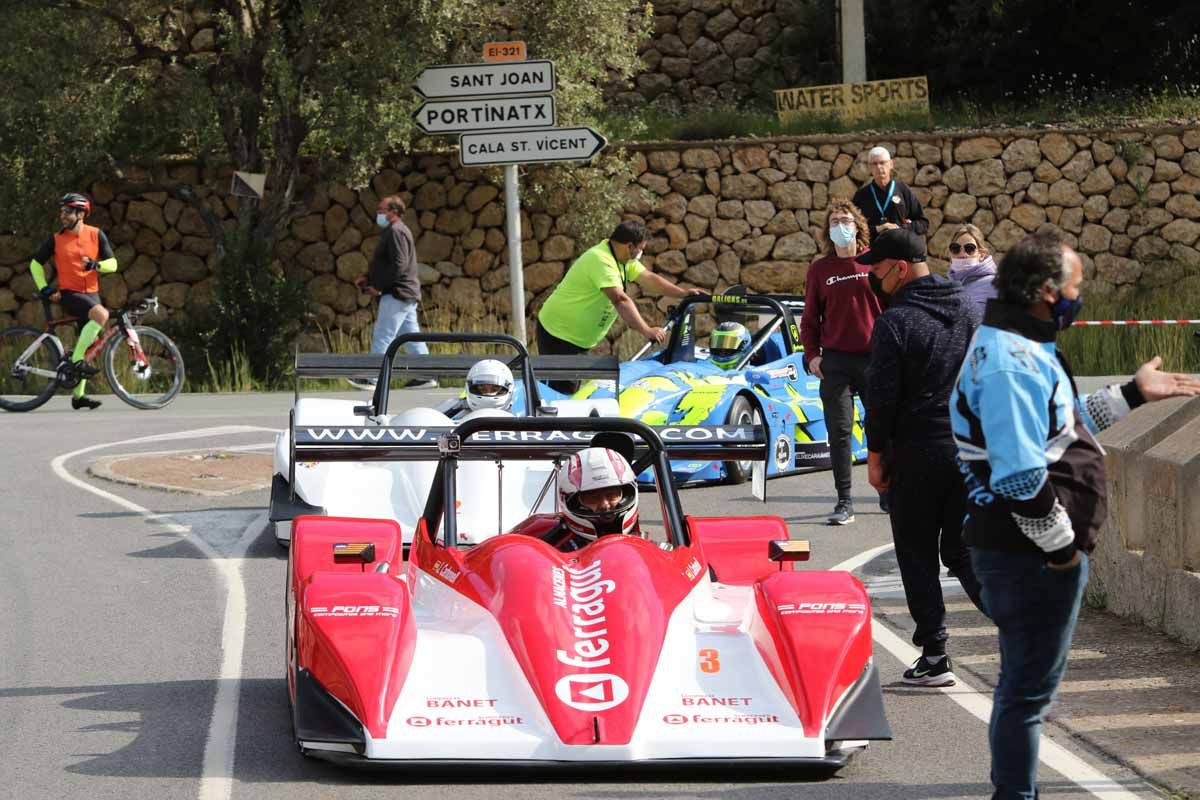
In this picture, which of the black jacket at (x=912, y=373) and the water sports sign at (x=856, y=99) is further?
the water sports sign at (x=856, y=99)

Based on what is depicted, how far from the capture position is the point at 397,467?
11.1 m

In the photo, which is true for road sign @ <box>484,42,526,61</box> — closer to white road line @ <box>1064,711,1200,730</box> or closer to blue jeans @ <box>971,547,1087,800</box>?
white road line @ <box>1064,711,1200,730</box>

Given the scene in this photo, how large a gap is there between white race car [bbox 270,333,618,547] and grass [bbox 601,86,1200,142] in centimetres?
1339

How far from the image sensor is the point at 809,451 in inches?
584

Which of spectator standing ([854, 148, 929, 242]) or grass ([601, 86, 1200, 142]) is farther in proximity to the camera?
grass ([601, 86, 1200, 142])

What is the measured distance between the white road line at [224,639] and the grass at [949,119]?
1167cm

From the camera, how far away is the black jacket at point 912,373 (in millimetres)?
7773

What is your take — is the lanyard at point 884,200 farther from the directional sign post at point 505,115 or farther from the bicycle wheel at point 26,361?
the bicycle wheel at point 26,361

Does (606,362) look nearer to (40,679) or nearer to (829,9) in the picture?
(40,679)

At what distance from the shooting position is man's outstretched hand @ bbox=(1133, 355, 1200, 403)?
5.58 meters

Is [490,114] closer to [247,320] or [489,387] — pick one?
[489,387]

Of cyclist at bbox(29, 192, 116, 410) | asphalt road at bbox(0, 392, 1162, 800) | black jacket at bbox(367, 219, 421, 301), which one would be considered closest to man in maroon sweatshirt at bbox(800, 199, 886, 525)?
asphalt road at bbox(0, 392, 1162, 800)

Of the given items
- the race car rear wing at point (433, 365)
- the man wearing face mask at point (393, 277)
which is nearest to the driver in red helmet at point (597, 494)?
the race car rear wing at point (433, 365)

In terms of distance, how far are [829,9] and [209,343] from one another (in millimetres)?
11433
